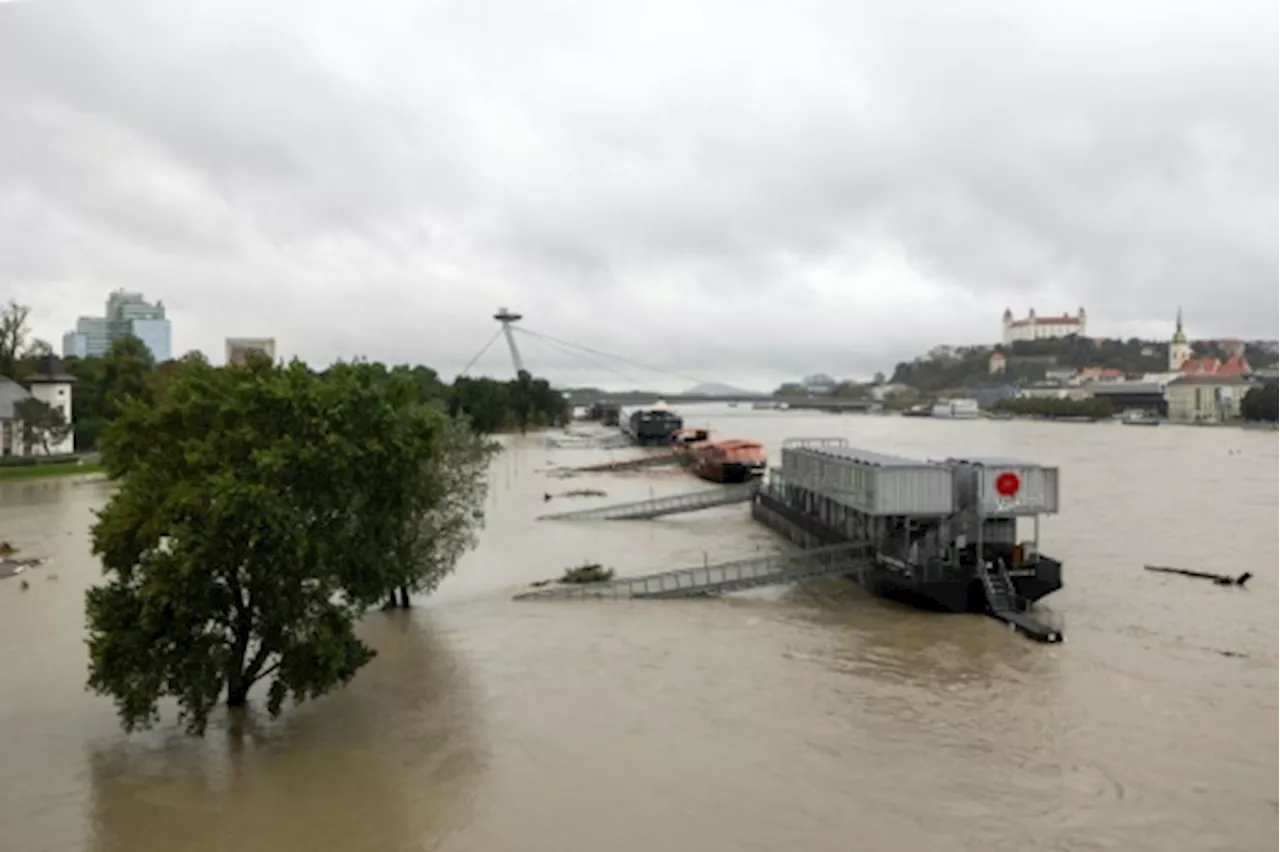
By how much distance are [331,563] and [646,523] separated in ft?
112

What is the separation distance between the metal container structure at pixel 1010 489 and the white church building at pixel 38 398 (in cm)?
7071

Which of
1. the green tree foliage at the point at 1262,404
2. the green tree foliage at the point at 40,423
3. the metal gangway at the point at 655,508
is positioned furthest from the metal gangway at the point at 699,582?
the green tree foliage at the point at 1262,404

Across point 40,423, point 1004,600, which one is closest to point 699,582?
point 1004,600

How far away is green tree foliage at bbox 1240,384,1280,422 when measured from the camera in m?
160

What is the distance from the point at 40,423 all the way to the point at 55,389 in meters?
8.39

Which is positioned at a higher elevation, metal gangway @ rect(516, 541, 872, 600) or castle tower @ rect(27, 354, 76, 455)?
castle tower @ rect(27, 354, 76, 455)

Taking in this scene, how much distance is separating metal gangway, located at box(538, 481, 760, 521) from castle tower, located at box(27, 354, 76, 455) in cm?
4776

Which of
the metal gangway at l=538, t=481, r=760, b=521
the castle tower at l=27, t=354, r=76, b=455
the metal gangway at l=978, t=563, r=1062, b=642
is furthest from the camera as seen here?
the castle tower at l=27, t=354, r=76, b=455

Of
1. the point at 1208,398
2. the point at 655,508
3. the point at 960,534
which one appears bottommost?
the point at 655,508

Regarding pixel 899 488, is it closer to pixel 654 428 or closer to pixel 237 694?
pixel 237 694

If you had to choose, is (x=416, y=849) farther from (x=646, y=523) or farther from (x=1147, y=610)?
(x=646, y=523)

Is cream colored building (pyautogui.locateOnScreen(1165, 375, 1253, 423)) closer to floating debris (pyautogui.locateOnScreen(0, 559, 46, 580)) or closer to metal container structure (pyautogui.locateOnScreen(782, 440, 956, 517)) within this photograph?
metal container structure (pyautogui.locateOnScreen(782, 440, 956, 517))

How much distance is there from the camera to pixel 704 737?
20078mm

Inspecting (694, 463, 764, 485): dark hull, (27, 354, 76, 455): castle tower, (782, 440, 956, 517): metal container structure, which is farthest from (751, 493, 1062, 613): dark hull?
(27, 354, 76, 455): castle tower
